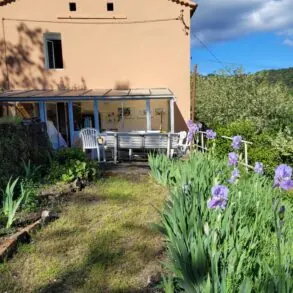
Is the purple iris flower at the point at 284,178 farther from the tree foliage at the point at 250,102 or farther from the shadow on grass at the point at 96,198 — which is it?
the tree foliage at the point at 250,102

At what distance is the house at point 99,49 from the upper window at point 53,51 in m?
0.05

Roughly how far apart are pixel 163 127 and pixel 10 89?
718 centimetres

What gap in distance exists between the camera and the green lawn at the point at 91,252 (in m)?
3.44

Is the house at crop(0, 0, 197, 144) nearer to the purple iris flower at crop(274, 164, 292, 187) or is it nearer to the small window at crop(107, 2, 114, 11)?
the small window at crop(107, 2, 114, 11)

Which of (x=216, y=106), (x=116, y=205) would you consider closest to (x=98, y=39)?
(x=216, y=106)

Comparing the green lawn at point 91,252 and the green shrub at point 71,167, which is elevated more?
the green shrub at point 71,167

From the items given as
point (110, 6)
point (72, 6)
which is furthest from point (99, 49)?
point (72, 6)

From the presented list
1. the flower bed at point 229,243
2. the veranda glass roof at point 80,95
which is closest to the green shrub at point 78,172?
the flower bed at point 229,243

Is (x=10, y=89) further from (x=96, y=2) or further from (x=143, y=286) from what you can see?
(x=143, y=286)

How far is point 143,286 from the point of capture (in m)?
3.35

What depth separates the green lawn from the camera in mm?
3436

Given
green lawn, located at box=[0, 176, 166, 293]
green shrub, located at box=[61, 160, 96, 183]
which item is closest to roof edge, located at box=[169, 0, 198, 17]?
green shrub, located at box=[61, 160, 96, 183]

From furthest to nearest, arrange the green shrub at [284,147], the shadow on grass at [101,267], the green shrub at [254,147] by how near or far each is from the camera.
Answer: the green shrub at [254,147]
the green shrub at [284,147]
the shadow on grass at [101,267]

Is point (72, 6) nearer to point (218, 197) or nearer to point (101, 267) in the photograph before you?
point (101, 267)
